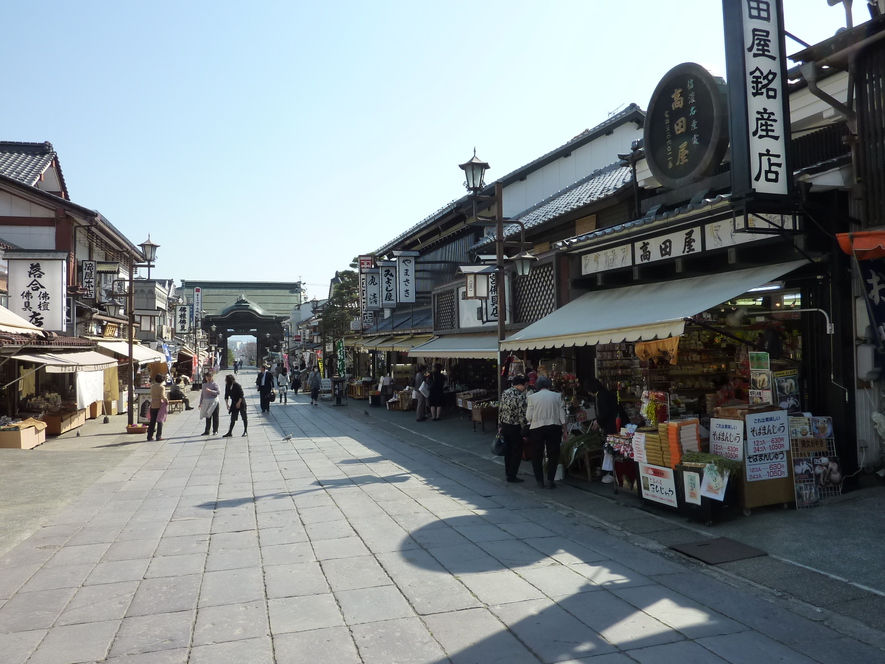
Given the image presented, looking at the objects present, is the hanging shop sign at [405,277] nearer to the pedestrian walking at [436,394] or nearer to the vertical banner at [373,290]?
the vertical banner at [373,290]

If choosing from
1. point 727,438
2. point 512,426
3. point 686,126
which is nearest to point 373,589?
point 727,438

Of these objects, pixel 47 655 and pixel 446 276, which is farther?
pixel 446 276

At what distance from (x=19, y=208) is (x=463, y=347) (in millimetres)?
16590

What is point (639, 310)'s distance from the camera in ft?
32.2

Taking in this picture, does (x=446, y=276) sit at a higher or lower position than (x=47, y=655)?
higher

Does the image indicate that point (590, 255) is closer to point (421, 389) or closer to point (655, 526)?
point (655, 526)

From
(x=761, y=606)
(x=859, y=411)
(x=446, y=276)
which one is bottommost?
(x=761, y=606)

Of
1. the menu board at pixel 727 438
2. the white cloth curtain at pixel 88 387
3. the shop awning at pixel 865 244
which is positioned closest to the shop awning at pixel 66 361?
the white cloth curtain at pixel 88 387

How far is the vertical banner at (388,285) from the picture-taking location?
27094mm

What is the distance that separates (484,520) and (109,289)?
22792mm

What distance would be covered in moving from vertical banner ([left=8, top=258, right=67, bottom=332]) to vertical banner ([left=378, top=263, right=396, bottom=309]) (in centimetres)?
1302

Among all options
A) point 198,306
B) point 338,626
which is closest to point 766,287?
point 338,626

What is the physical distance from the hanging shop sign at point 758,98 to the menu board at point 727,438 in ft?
8.57

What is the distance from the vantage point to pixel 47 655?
4.19 metres
